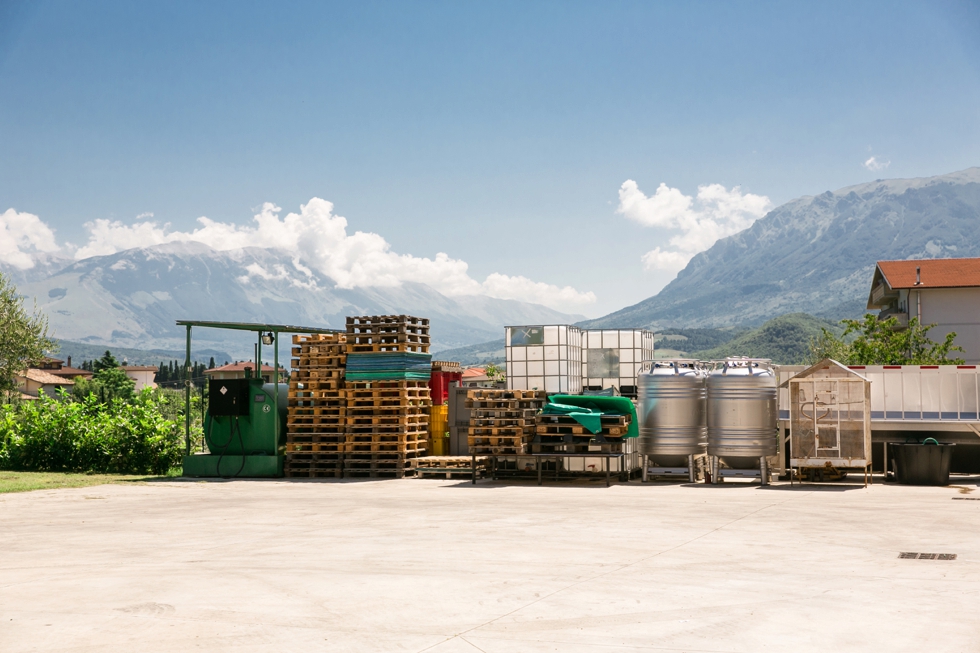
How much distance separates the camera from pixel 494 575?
8.66m

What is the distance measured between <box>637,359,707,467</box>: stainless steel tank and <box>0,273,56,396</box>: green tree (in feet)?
104

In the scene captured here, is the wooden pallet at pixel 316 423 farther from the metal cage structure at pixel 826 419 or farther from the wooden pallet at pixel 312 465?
the metal cage structure at pixel 826 419

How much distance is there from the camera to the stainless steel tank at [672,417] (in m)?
18.5

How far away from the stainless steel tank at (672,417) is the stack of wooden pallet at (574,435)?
23.0 inches

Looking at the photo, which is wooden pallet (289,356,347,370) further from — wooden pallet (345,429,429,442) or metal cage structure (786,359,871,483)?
metal cage structure (786,359,871,483)

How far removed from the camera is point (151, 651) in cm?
610

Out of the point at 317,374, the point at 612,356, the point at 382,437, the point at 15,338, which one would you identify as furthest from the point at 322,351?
the point at 15,338

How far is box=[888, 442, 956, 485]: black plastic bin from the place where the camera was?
17703 millimetres

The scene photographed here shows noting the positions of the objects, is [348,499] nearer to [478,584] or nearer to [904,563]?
[478,584]

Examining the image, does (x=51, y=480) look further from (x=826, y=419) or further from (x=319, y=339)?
(x=826, y=419)

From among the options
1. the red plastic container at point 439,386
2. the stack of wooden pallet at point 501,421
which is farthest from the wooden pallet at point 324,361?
the stack of wooden pallet at point 501,421

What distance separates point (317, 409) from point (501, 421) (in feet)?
14.0

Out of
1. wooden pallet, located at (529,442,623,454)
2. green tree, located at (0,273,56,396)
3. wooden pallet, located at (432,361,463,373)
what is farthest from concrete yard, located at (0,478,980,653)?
green tree, located at (0,273,56,396)

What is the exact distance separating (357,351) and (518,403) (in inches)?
153
